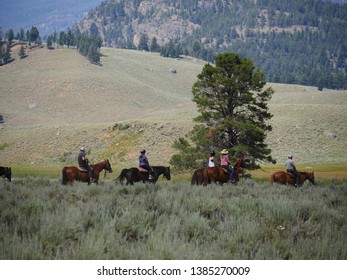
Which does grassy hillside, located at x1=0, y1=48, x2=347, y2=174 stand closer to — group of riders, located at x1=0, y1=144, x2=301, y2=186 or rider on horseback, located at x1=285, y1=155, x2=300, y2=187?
rider on horseback, located at x1=285, y1=155, x2=300, y2=187

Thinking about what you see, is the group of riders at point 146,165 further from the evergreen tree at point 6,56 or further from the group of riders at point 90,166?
the evergreen tree at point 6,56

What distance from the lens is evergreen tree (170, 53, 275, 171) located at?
104 feet

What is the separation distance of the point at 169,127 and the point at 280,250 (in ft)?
211

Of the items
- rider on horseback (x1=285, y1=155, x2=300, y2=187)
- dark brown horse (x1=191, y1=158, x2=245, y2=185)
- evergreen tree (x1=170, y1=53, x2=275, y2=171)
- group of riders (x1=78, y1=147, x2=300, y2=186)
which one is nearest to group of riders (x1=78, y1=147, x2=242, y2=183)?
group of riders (x1=78, y1=147, x2=300, y2=186)

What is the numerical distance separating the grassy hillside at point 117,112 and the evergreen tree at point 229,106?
77.2 ft

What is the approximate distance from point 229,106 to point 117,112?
87.1 meters

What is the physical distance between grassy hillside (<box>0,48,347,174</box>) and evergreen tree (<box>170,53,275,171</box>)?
2355 cm

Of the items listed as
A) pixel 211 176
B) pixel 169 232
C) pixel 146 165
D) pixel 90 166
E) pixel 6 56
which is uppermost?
pixel 169 232

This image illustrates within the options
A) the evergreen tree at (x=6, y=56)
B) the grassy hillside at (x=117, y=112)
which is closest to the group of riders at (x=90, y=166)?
the grassy hillside at (x=117, y=112)

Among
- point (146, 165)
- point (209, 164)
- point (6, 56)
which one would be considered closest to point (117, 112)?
point (6, 56)

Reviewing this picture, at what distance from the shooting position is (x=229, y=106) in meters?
33.3

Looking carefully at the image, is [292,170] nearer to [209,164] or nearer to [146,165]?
[209,164]
